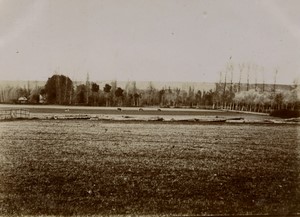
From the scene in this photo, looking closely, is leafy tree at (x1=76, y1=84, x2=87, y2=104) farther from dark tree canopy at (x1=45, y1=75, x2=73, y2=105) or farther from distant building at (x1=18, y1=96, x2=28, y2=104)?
distant building at (x1=18, y1=96, x2=28, y2=104)

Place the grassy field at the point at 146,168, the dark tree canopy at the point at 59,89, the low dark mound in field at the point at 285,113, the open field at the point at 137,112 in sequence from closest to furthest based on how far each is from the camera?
the grassy field at the point at 146,168
the dark tree canopy at the point at 59,89
the open field at the point at 137,112
the low dark mound in field at the point at 285,113

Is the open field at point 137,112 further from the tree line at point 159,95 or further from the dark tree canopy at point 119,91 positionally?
the dark tree canopy at point 119,91

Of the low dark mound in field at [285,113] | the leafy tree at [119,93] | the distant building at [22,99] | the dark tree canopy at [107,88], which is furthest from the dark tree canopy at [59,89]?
the low dark mound in field at [285,113]

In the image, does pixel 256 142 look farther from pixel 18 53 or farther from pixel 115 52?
pixel 18 53

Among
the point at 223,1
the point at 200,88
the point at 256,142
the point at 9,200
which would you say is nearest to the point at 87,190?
the point at 9,200

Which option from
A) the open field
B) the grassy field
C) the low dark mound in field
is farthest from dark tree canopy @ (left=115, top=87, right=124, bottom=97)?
the low dark mound in field

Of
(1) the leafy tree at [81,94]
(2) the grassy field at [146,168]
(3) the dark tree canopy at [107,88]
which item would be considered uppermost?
(3) the dark tree canopy at [107,88]

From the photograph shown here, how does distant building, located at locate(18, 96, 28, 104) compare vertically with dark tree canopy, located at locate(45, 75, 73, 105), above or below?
below
